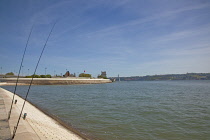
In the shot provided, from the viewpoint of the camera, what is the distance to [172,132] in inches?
346

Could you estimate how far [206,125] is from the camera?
10164 mm

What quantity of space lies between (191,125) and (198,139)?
237cm

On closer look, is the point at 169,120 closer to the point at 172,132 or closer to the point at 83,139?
the point at 172,132

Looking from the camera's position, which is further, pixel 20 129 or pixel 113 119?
pixel 113 119

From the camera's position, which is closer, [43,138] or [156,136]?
[43,138]

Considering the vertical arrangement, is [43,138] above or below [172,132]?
above

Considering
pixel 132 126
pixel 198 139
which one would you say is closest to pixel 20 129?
pixel 132 126

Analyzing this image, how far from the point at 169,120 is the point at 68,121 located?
801 cm

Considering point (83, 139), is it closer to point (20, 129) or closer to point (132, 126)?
point (20, 129)

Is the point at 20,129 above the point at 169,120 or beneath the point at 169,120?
above

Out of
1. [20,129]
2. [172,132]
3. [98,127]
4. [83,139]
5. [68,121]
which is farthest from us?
[68,121]

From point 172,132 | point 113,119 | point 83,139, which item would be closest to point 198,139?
point 172,132

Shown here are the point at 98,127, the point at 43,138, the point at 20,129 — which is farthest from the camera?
the point at 98,127

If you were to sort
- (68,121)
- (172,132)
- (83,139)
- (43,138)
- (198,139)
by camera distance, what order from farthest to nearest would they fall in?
(68,121) < (172,132) < (198,139) < (83,139) < (43,138)
